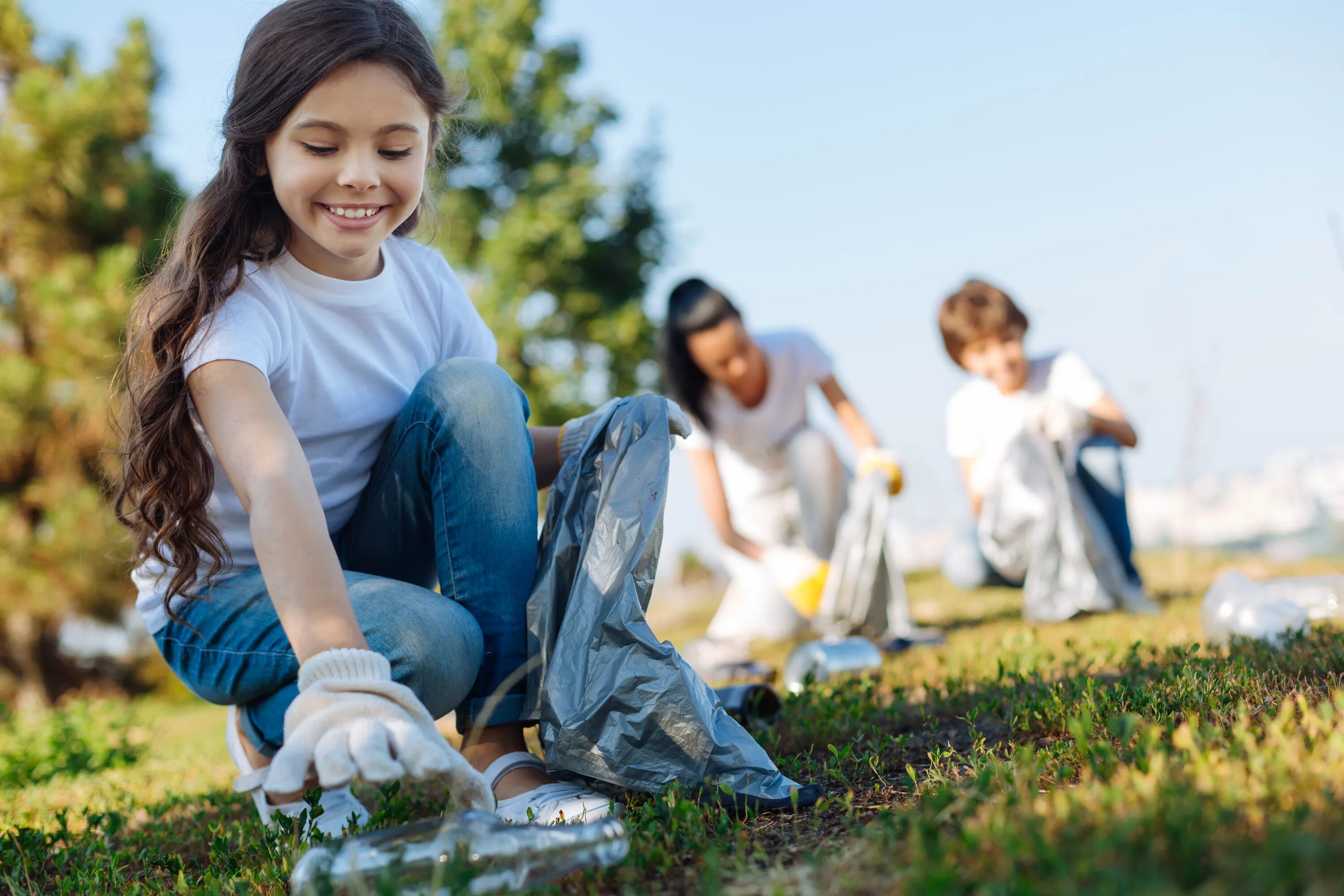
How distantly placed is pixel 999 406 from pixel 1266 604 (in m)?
2.27

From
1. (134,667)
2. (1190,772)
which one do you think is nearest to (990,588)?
(1190,772)

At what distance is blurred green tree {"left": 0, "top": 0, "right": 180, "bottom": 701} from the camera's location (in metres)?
10.4

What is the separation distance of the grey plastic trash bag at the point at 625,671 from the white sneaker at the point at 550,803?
0.17 ft

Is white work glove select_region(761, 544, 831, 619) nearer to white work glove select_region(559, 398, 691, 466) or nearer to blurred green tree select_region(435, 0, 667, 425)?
white work glove select_region(559, 398, 691, 466)

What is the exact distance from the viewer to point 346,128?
6.43 feet

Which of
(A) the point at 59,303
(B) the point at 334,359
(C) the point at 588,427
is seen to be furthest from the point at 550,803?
(A) the point at 59,303

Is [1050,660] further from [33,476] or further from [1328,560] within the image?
[33,476]

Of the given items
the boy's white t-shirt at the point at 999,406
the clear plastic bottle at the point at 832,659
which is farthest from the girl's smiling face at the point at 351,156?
the boy's white t-shirt at the point at 999,406

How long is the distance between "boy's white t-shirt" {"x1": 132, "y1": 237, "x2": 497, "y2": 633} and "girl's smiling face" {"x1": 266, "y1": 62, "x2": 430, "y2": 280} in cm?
16

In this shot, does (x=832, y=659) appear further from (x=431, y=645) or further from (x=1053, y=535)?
(x=431, y=645)

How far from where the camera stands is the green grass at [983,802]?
1030mm

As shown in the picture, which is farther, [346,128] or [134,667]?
[134,667]

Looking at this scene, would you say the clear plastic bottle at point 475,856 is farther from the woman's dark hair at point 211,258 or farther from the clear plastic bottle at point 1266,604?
the clear plastic bottle at point 1266,604

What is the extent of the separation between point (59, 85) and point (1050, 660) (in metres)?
12.6
